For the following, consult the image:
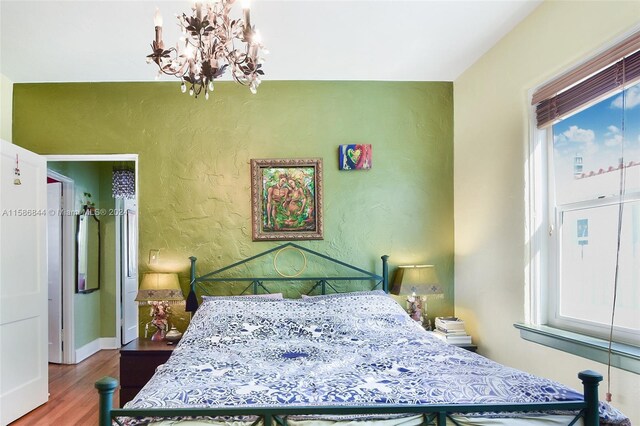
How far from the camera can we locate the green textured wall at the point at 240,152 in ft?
11.8

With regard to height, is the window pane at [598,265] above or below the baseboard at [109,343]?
above

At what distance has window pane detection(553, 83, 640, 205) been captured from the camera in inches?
81.7

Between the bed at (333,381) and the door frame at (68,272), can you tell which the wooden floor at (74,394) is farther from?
the bed at (333,381)

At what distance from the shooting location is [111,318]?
5188mm

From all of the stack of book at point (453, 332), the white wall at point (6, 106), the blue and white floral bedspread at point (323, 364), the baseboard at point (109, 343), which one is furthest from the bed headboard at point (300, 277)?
the baseboard at point (109, 343)

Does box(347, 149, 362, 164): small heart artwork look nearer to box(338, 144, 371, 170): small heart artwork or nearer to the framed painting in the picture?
box(338, 144, 371, 170): small heart artwork

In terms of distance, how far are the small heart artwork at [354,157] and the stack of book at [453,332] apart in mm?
1459

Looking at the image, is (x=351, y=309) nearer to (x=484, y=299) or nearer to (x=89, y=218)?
(x=484, y=299)

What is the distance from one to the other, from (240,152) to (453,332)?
230 cm

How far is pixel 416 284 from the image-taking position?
3.42 metres

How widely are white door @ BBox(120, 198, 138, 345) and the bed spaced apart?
2.87m

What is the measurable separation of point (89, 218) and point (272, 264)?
2.79 meters

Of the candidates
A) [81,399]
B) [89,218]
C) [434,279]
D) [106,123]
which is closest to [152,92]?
[106,123]

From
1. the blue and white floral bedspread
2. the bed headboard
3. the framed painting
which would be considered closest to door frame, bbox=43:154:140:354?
the bed headboard
